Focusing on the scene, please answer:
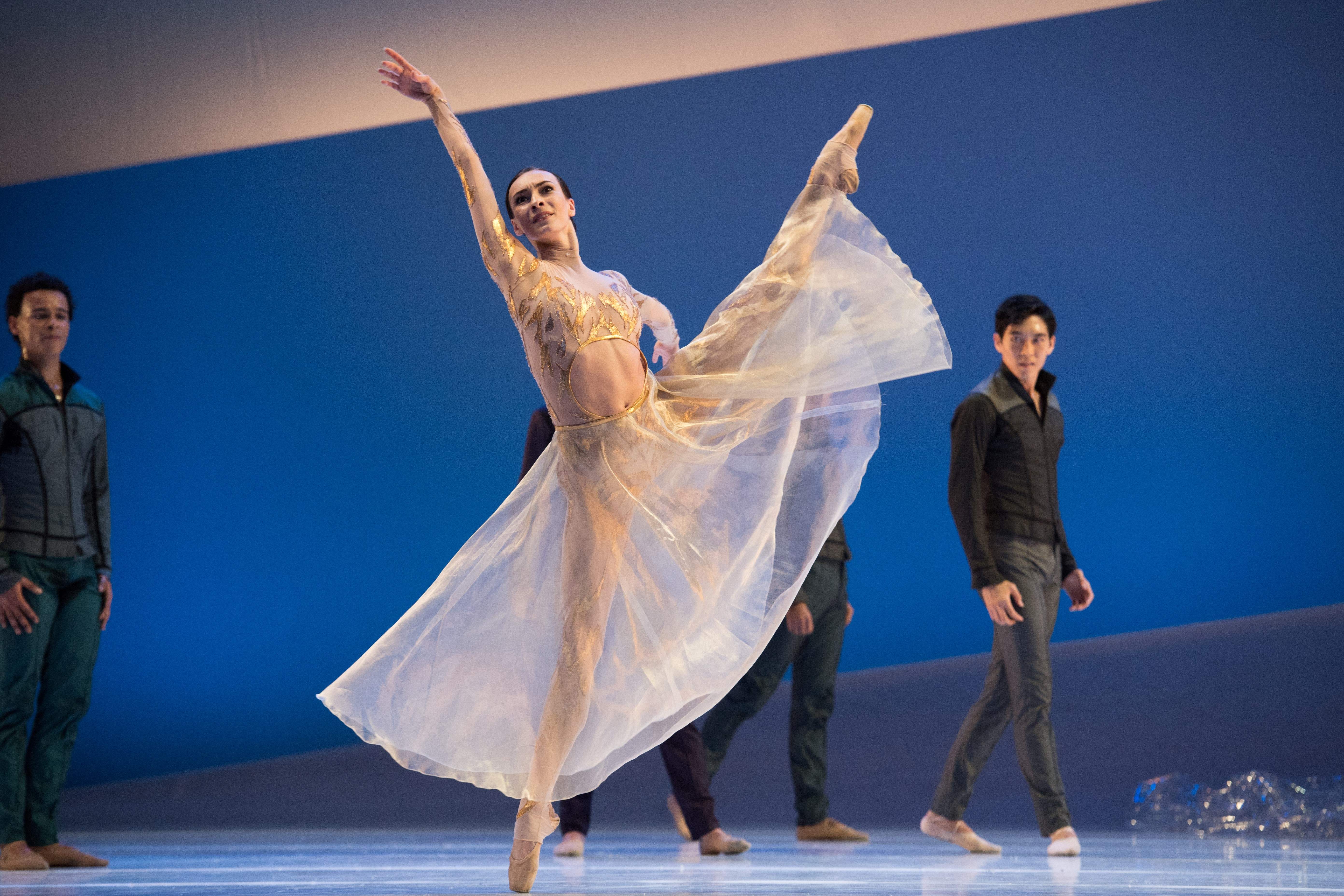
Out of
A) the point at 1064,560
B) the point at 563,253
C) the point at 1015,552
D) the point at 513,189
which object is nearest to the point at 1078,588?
the point at 1064,560

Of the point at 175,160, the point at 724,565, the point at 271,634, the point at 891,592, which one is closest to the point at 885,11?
the point at 891,592

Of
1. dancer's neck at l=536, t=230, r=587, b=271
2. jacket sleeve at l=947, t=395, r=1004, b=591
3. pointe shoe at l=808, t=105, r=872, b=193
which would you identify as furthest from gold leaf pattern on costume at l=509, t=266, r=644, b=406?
jacket sleeve at l=947, t=395, r=1004, b=591

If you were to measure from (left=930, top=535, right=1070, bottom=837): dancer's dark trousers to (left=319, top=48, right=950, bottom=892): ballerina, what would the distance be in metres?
1.00

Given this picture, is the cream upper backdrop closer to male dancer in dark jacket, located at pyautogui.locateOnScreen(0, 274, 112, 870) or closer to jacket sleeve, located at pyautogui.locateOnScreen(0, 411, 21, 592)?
male dancer in dark jacket, located at pyautogui.locateOnScreen(0, 274, 112, 870)

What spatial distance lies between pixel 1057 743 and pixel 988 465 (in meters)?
2.20

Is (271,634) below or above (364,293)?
below

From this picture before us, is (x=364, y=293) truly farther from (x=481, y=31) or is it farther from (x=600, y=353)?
(x=600, y=353)

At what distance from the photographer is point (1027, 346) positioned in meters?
3.54

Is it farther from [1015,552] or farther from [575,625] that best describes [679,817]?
[575,625]

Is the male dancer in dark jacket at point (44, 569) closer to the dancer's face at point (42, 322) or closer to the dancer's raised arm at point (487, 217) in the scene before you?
the dancer's face at point (42, 322)

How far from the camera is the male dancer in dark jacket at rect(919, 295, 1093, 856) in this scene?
3328 mm

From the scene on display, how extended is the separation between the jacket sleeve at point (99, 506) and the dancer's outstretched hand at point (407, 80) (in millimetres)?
1540

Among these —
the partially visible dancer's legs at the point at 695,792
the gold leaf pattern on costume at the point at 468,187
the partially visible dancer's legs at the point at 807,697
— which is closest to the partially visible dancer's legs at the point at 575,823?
the partially visible dancer's legs at the point at 695,792

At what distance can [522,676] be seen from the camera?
254 cm
